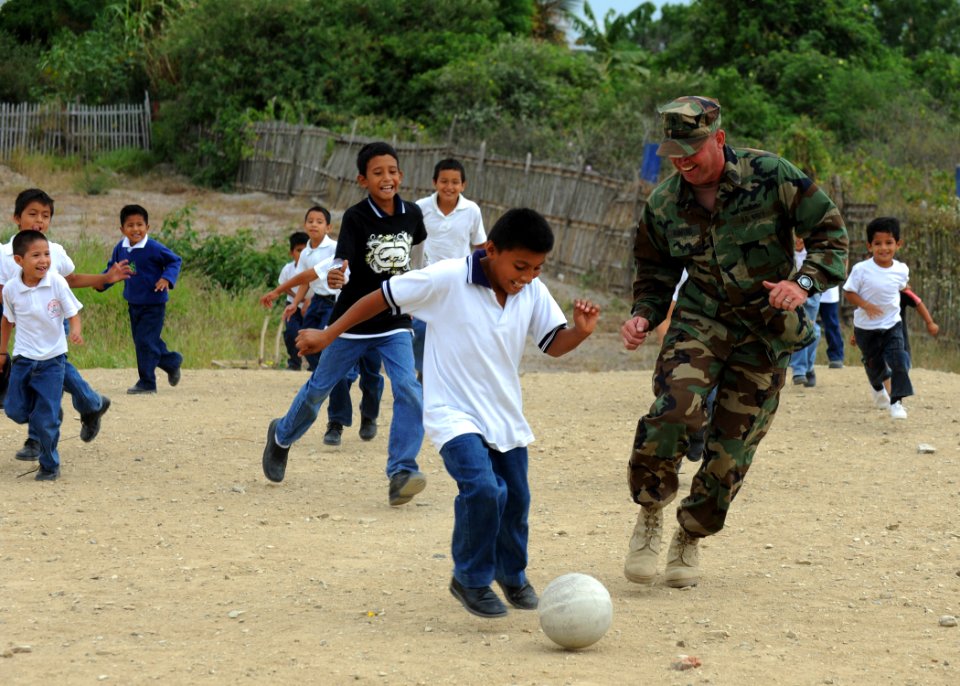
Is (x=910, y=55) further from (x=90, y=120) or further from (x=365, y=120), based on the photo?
(x=90, y=120)

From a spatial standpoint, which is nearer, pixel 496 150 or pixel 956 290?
pixel 956 290

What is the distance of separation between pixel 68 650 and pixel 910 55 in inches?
1592

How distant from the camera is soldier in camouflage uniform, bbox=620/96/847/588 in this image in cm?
559

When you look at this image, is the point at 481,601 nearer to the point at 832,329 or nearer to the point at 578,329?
the point at 578,329

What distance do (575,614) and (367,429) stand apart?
17.2ft

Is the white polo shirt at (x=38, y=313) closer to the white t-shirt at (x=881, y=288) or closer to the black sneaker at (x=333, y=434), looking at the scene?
the black sneaker at (x=333, y=434)

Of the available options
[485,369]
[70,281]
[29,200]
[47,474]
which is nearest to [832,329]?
[70,281]

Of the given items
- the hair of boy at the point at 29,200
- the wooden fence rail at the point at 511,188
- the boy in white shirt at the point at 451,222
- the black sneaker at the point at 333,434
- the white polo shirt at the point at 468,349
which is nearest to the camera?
the white polo shirt at the point at 468,349

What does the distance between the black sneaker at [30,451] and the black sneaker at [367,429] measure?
7.50ft

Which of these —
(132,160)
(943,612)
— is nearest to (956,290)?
(943,612)

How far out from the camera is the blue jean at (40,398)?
835cm

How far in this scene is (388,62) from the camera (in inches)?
1342

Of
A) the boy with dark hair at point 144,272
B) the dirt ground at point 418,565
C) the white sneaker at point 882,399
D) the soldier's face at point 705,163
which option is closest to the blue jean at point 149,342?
the boy with dark hair at point 144,272

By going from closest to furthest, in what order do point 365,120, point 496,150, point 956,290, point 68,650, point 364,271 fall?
point 68,650, point 364,271, point 956,290, point 496,150, point 365,120
